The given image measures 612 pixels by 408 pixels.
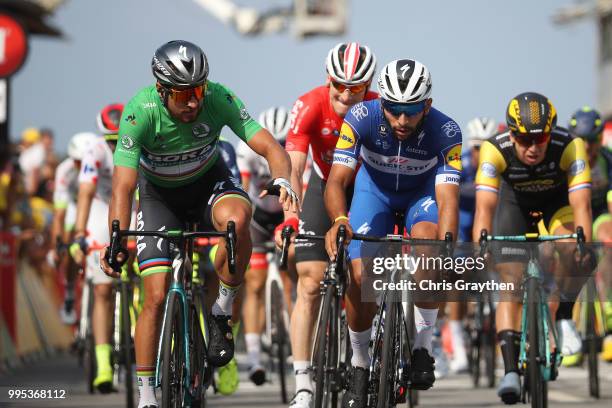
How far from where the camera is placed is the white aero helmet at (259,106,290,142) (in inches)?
568

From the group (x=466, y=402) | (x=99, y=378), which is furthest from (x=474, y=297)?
(x=99, y=378)

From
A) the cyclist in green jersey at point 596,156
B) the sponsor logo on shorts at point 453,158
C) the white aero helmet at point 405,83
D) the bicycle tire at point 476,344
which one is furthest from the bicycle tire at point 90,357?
the white aero helmet at point 405,83

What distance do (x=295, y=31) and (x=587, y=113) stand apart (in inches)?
1655

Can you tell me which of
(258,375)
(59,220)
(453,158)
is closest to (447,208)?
(453,158)

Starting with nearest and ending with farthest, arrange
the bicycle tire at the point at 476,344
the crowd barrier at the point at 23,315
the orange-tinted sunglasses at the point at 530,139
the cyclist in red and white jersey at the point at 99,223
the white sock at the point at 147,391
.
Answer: the white sock at the point at 147,391 → the orange-tinted sunglasses at the point at 530,139 → the cyclist in red and white jersey at the point at 99,223 → the bicycle tire at the point at 476,344 → the crowd barrier at the point at 23,315

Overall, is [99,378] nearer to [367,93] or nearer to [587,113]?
[367,93]

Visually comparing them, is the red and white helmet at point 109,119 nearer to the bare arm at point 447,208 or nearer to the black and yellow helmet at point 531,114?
the black and yellow helmet at point 531,114

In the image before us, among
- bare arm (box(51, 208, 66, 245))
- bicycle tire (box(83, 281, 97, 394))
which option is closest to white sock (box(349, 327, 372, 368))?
bicycle tire (box(83, 281, 97, 394))

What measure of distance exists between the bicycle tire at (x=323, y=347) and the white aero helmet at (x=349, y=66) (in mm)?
2047

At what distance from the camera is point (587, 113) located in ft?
44.8

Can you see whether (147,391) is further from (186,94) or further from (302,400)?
(186,94)

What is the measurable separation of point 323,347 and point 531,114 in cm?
257

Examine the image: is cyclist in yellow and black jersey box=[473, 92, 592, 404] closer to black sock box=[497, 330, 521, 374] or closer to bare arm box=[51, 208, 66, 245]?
black sock box=[497, 330, 521, 374]

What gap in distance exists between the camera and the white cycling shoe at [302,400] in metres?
10.1
